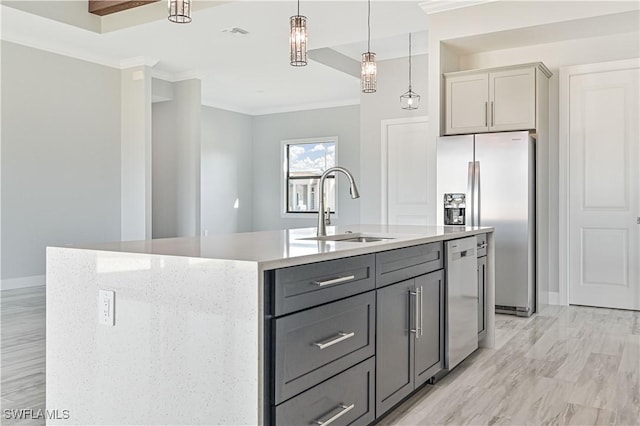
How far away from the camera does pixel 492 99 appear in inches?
187

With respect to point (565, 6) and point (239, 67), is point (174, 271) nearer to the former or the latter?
point (565, 6)

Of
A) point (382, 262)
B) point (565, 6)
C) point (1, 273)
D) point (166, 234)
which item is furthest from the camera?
point (166, 234)

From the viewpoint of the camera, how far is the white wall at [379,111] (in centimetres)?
656

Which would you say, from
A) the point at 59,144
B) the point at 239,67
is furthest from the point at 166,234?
the point at 239,67

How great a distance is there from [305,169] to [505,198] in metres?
5.63

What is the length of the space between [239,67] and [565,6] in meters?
4.03

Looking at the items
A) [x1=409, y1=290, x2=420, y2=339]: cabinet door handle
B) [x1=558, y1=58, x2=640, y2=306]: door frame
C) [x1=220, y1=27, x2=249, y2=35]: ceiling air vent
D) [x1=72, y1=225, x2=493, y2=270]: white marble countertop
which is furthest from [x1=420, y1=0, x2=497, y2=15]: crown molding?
[x1=409, y1=290, x2=420, y2=339]: cabinet door handle

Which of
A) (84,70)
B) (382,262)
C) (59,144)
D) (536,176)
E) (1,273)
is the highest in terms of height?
(84,70)

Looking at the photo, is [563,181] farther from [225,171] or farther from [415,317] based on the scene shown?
[225,171]

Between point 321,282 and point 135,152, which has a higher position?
point 135,152

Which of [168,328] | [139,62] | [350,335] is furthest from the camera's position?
[139,62]

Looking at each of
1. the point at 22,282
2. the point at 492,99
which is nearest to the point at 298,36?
the point at 492,99

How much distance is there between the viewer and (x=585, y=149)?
16.1 ft

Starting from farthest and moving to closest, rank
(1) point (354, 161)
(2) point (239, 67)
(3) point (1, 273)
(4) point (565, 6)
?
(1) point (354, 161)
(2) point (239, 67)
(3) point (1, 273)
(4) point (565, 6)
